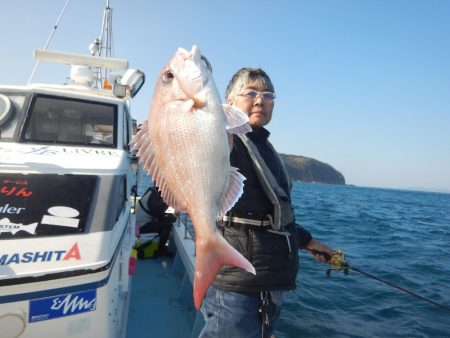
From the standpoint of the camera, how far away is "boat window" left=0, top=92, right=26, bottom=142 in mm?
3463

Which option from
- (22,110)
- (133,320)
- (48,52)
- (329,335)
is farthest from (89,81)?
(329,335)

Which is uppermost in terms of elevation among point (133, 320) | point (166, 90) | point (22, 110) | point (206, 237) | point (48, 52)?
point (48, 52)

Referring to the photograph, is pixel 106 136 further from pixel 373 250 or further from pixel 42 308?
pixel 373 250

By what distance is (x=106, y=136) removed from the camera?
13.1 feet

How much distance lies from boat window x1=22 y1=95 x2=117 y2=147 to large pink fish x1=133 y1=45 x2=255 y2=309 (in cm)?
261

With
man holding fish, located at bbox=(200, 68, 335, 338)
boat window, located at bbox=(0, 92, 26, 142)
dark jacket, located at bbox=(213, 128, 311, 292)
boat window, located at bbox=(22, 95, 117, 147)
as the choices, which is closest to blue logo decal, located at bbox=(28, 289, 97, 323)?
man holding fish, located at bbox=(200, 68, 335, 338)

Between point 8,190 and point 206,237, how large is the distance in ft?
6.29

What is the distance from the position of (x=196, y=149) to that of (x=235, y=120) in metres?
0.25

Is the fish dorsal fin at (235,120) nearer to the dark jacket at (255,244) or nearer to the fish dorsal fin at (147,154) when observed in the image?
the fish dorsal fin at (147,154)

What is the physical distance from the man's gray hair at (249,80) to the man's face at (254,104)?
0.03 meters

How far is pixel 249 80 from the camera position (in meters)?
2.18

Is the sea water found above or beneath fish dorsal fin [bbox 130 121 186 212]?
beneath

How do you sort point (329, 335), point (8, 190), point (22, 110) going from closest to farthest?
point (8, 190)
point (22, 110)
point (329, 335)

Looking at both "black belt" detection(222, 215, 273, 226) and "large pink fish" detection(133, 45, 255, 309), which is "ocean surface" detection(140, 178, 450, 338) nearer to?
"black belt" detection(222, 215, 273, 226)
